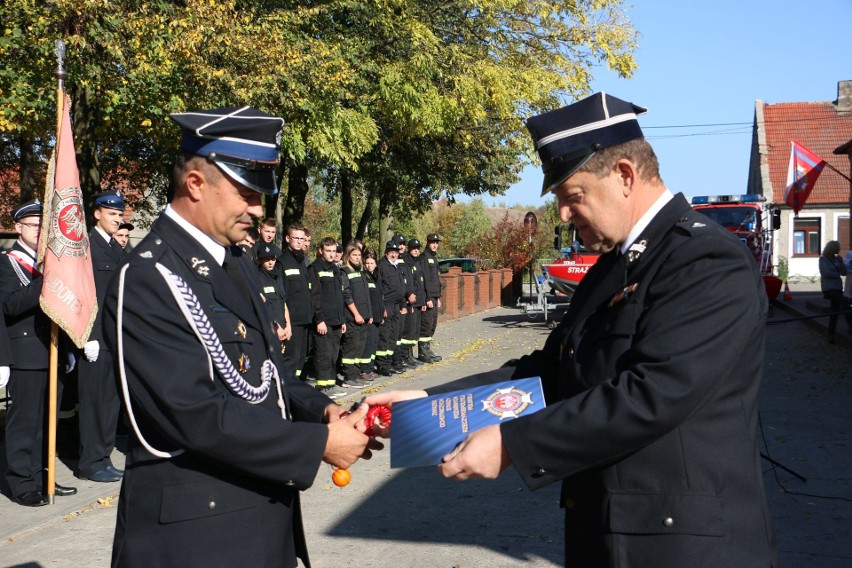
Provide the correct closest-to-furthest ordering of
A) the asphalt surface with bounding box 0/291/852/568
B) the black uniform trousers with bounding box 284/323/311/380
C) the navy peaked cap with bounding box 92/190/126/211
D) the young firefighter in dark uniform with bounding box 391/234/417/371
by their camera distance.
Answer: the asphalt surface with bounding box 0/291/852/568 < the navy peaked cap with bounding box 92/190/126/211 < the black uniform trousers with bounding box 284/323/311/380 < the young firefighter in dark uniform with bounding box 391/234/417/371

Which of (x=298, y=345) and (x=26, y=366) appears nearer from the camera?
(x=26, y=366)

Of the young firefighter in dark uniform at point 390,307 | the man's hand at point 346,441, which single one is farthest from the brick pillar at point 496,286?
the man's hand at point 346,441

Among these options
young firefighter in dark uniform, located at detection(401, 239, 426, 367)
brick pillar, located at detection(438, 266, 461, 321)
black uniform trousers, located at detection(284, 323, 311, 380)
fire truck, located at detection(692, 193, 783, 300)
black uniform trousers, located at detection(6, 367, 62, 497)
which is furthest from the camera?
fire truck, located at detection(692, 193, 783, 300)

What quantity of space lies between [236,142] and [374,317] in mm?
11461

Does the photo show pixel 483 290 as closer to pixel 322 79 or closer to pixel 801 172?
pixel 801 172

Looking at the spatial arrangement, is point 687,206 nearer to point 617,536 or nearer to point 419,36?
point 617,536

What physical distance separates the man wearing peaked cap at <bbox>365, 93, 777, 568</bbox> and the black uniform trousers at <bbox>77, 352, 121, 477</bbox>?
590 centimetres

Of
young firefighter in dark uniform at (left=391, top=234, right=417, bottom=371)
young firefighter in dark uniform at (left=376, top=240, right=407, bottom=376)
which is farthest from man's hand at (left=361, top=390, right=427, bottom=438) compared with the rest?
young firefighter in dark uniform at (left=391, top=234, right=417, bottom=371)

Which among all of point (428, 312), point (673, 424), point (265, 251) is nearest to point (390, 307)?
point (428, 312)

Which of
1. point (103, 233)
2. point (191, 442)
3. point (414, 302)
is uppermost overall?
point (103, 233)

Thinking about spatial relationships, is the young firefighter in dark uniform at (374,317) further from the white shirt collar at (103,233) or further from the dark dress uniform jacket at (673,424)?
the dark dress uniform jacket at (673,424)

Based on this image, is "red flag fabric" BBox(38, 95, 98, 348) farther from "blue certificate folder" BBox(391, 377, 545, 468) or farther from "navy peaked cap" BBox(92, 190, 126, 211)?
"blue certificate folder" BBox(391, 377, 545, 468)

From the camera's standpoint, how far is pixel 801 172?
969 inches

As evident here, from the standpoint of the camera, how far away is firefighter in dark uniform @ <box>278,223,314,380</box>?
11.9 meters
